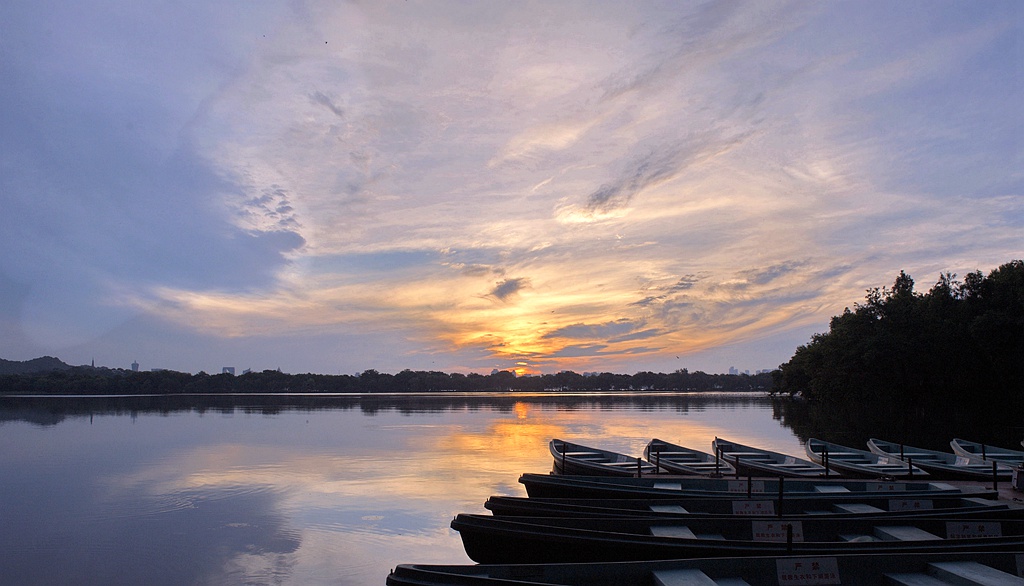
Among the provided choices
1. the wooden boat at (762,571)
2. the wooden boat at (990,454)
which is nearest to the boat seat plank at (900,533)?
the wooden boat at (762,571)

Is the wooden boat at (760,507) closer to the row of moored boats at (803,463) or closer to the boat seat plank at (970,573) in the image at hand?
the boat seat plank at (970,573)

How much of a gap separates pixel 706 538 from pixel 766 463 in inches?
441

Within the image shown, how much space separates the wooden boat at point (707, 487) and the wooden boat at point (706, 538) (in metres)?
2.24

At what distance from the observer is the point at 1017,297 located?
47281 millimetres

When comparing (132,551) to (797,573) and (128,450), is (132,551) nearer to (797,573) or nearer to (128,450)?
(797,573)

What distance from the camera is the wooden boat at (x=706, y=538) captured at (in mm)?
7414

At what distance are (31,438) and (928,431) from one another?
57819mm

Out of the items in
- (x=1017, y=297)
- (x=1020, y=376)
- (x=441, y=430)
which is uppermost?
(x=1017, y=297)

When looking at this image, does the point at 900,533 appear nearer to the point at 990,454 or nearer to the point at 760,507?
the point at 760,507

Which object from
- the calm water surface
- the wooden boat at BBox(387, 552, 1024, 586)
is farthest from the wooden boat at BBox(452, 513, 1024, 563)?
the calm water surface

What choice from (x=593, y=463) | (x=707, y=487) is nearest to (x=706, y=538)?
(x=707, y=487)

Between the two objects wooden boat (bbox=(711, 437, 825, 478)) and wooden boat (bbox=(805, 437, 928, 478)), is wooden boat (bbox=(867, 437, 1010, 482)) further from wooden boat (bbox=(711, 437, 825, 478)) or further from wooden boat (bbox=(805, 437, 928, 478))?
wooden boat (bbox=(711, 437, 825, 478))

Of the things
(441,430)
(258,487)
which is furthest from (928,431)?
(258,487)

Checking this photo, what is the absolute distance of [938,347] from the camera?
5172 centimetres
